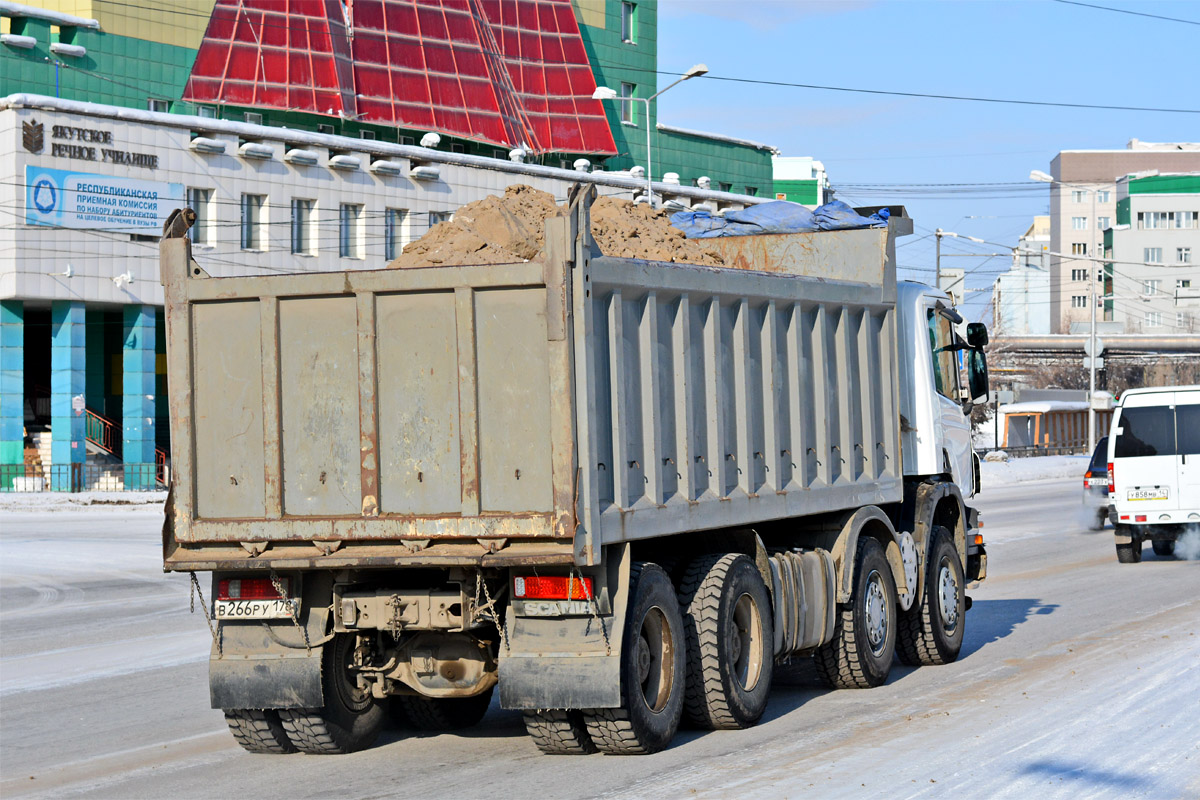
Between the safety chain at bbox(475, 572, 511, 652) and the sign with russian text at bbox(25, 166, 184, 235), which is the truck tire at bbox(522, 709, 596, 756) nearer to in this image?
the safety chain at bbox(475, 572, 511, 652)

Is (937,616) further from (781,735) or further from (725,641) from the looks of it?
(725,641)

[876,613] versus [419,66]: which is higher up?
[419,66]

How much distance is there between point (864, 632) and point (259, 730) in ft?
14.4

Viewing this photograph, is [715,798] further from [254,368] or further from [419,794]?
[254,368]

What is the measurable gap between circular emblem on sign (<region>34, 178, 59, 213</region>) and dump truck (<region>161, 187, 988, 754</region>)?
39.8 m

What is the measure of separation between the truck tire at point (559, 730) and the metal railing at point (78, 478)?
39.7 metres

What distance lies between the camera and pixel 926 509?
1208 centimetres

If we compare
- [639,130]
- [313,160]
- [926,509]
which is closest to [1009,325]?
[639,130]

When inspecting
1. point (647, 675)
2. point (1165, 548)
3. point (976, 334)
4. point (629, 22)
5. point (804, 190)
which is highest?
point (629, 22)

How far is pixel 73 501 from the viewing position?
39688mm

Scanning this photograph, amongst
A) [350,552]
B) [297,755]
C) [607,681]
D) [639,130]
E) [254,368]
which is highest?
[639,130]

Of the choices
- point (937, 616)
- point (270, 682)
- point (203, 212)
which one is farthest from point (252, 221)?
point (270, 682)

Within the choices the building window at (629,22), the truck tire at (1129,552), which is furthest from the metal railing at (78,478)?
the building window at (629,22)

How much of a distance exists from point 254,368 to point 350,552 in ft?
3.74
